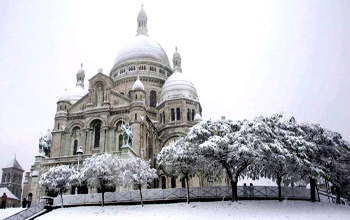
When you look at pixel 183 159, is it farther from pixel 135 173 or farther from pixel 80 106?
→ pixel 80 106

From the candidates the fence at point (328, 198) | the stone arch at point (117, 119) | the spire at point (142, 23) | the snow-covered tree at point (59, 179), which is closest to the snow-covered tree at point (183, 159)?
the snow-covered tree at point (59, 179)

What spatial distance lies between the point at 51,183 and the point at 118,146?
1345 centimetres

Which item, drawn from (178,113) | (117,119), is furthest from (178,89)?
(117,119)

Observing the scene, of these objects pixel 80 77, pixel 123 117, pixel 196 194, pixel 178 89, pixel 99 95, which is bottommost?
pixel 196 194

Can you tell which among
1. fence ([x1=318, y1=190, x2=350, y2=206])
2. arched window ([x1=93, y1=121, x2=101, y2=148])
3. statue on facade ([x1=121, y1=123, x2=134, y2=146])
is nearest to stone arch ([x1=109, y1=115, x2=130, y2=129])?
arched window ([x1=93, y1=121, x2=101, y2=148])

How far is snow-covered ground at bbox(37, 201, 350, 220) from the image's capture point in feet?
87.4

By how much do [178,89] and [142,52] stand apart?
544 inches

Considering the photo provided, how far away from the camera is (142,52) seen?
71.0 metres

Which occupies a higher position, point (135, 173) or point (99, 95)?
point (99, 95)

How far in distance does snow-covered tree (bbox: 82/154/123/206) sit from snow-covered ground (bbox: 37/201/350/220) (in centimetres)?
219

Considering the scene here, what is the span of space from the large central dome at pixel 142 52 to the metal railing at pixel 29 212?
40775 mm

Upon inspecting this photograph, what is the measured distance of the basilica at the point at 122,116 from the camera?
46.8m

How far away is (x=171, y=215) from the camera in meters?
28.1

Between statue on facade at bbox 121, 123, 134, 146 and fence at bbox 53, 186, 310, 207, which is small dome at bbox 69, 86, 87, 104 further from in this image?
fence at bbox 53, 186, 310, 207
